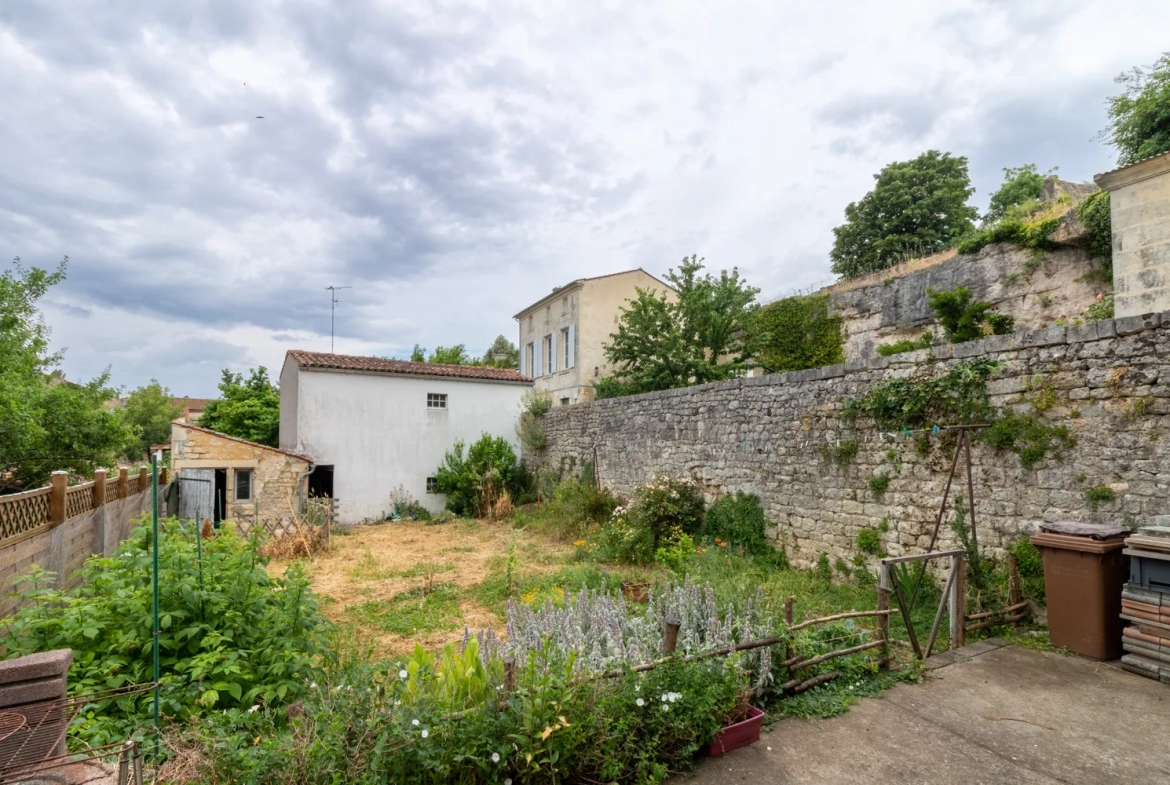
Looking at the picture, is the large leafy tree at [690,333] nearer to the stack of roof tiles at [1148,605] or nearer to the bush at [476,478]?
the bush at [476,478]

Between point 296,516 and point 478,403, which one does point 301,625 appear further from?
point 478,403

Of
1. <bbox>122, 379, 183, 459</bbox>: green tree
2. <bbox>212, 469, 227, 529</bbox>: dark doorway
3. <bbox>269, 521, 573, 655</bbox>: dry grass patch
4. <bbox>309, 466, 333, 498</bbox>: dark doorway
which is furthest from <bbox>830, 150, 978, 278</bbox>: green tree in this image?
<bbox>122, 379, 183, 459</bbox>: green tree

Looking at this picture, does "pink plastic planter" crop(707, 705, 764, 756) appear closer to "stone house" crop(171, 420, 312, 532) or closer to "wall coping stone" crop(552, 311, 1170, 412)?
"wall coping stone" crop(552, 311, 1170, 412)

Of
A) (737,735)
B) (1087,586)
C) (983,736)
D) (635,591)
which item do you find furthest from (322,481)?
(1087,586)

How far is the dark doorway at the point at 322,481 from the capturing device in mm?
14488

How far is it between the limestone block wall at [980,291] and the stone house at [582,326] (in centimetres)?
636

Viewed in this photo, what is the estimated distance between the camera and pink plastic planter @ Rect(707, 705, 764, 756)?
302 cm

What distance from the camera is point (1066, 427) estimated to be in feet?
16.0

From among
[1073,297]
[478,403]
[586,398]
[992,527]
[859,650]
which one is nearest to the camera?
[859,650]

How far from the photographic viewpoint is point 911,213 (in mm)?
22203

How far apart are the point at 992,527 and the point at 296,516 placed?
12568 millimetres

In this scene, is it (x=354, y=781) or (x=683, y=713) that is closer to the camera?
(x=354, y=781)

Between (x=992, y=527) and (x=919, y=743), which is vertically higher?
(x=992, y=527)

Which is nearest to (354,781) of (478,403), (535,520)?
(535,520)
